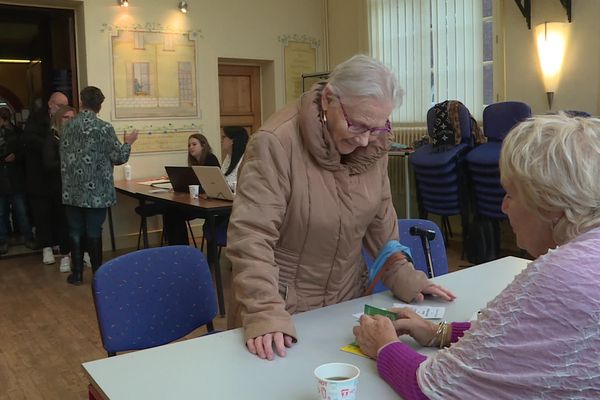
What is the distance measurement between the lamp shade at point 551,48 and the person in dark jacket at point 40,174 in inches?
162

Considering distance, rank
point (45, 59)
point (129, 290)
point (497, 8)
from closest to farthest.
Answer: point (129, 290), point (497, 8), point (45, 59)

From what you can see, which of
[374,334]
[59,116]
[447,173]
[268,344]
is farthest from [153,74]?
[374,334]

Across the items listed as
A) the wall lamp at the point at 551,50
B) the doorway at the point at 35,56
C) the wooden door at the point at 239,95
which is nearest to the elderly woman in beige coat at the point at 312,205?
the wall lamp at the point at 551,50

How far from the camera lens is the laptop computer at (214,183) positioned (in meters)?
4.23

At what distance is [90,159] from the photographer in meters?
4.68

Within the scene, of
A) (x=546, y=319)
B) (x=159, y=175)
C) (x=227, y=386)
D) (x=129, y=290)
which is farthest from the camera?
(x=159, y=175)

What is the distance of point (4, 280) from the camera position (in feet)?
17.1

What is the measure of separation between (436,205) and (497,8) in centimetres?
191

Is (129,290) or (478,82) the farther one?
(478,82)

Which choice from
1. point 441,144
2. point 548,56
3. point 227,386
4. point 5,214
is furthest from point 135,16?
point 227,386

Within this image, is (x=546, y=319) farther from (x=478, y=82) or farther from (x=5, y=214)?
(x=5, y=214)

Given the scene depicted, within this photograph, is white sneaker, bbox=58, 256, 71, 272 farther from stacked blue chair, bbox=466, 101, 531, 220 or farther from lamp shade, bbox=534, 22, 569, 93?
lamp shade, bbox=534, 22, 569, 93

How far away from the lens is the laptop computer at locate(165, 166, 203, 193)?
15.4ft

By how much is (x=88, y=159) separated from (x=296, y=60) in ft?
11.2
